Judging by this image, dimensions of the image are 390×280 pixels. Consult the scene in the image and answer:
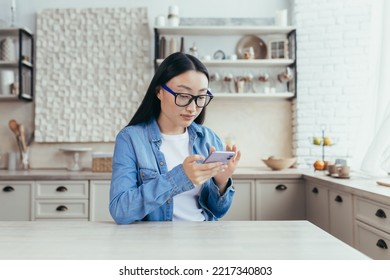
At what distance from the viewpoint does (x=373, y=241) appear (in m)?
2.07

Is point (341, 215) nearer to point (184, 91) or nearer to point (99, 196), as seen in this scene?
point (184, 91)

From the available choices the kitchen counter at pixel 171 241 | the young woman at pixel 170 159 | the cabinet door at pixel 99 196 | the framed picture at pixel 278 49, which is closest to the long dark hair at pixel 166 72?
the young woman at pixel 170 159

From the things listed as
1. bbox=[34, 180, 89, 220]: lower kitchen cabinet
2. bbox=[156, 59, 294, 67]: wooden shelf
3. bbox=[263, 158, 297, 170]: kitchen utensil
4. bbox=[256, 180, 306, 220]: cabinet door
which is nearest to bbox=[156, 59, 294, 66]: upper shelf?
bbox=[156, 59, 294, 67]: wooden shelf

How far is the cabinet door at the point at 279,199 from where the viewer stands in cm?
323

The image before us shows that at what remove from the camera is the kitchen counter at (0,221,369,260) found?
961mm

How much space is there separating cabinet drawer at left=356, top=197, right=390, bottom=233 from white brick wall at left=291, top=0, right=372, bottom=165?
1.55m

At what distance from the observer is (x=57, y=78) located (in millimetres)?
3914

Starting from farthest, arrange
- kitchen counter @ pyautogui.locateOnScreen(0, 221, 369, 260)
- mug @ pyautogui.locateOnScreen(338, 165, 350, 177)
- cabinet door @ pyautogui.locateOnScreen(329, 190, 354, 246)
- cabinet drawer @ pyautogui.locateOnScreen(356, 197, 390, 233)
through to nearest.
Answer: mug @ pyautogui.locateOnScreen(338, 165, 350, 177)
cabinet door @ pyautogui.locateOnScreen(329, 190, 354, 246)
cabinet drawer @ pyautogui.locateOnScreen(356, 197, 390, 233)
kitchen counter @ pyautogui.locateOnScreen(0, 221, 369, 260)

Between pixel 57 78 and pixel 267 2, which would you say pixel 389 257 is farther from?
pixel 57 78

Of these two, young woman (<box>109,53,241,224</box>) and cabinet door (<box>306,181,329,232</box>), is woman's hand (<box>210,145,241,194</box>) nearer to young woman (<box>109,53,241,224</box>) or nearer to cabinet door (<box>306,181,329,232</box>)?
young woman (<box>109,53,241,224</box>)

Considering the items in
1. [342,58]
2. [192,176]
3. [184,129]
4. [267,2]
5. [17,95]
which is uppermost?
[267,2]

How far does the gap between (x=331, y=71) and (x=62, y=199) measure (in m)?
2.72
